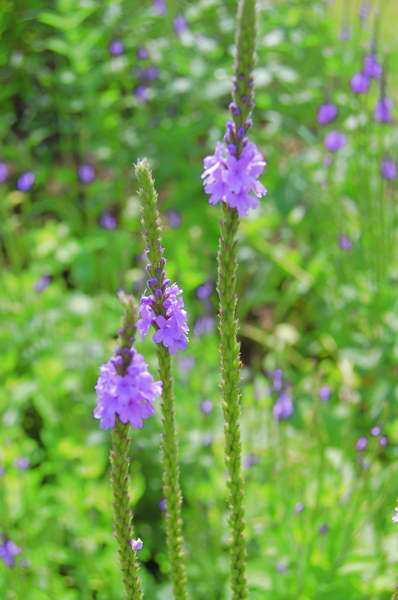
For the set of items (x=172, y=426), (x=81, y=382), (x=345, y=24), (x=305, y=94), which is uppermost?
(x=345, y=24)

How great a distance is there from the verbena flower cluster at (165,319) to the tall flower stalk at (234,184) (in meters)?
0.07

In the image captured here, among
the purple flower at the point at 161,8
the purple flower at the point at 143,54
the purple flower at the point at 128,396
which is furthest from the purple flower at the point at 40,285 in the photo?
the purple flower at the point at 128,396

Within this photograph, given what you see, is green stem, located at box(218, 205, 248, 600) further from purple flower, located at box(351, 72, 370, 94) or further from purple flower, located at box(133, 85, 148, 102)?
purple flower, located at box(133, 85, 148, 102)

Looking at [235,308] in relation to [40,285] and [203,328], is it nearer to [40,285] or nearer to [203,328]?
[203,328]

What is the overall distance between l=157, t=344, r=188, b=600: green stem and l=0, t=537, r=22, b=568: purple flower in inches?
41.1

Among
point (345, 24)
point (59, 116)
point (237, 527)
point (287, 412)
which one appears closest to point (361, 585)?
point (287, 412)

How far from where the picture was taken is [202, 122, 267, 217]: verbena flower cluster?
1143 millimetres

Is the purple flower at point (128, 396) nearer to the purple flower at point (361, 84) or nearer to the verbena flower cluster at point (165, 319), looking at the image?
the verbena flower cluster at point (165, 319)

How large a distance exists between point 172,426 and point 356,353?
2195mm

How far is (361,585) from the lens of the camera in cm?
250

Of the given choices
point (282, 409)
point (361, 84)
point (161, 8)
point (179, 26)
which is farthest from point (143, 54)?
point (282, 409)

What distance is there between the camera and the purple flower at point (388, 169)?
3.37 m

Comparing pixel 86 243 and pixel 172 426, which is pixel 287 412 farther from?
pixel 86 243

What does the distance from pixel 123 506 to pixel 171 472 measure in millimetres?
172
